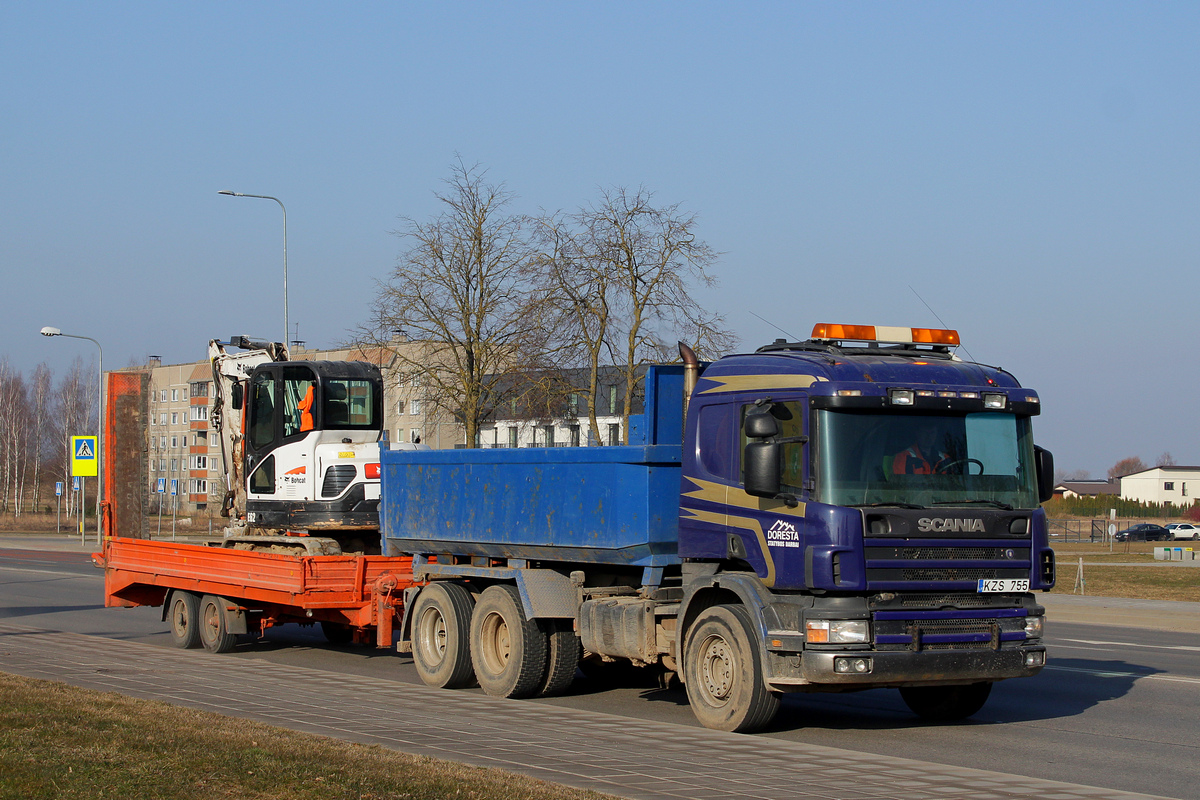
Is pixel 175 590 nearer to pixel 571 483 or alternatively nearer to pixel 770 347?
pixel 571 483

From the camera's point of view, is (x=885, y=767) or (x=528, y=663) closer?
(x=885, y=767)

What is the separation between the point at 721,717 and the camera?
984 cm

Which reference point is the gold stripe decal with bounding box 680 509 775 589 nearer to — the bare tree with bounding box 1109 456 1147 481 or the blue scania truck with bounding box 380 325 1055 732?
the blue scania truck with bounding box 380 325 1055 732

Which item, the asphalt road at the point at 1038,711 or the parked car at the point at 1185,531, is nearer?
the asphalt road at the point at 1038,711

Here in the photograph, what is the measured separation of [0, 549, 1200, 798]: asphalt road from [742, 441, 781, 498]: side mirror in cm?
195

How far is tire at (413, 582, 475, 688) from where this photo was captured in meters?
12.4

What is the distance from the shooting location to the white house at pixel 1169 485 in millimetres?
140250

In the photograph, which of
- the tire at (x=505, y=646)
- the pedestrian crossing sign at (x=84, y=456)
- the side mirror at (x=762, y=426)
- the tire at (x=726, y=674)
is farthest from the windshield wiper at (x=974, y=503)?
the pedestrian crossing sign at (x=84, y=456)

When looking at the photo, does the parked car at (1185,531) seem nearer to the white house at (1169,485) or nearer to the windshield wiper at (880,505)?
the white house at (1169,485)

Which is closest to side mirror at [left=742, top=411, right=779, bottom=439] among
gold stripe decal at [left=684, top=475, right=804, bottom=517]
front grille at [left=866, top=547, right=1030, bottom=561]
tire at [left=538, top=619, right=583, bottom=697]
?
gold stripe decal at [left=684, top=475, right=804, bottom=517]

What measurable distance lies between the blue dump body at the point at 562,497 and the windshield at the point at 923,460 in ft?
5.90

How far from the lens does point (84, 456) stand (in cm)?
3578

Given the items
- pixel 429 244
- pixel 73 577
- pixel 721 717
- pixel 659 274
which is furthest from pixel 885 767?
pixel 429 244

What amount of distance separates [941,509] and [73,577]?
1046 inches
